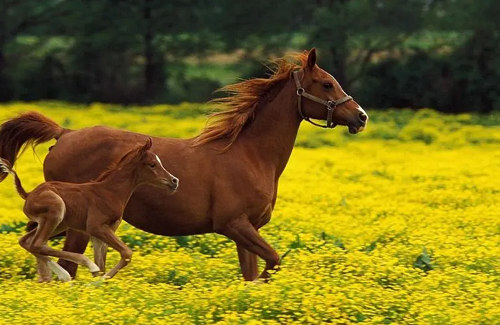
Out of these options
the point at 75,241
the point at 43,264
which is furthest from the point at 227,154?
the point at 43,264

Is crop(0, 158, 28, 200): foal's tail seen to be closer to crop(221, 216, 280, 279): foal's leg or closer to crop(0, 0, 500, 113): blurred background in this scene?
crop(221, 216, 280, 279): foal's leg

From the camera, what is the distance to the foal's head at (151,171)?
990cm

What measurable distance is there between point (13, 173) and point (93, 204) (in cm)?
88

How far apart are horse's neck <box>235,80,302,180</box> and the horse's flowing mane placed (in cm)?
9

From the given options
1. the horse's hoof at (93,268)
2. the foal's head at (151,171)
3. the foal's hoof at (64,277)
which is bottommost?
the foal's hoof at (64,277)

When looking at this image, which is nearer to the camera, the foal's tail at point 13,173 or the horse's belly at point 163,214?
the foal's tail at point 13,173

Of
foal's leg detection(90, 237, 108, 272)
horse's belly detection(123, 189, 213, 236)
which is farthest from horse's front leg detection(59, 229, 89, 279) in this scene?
horse's belly detection(123, 189, 213, 236)

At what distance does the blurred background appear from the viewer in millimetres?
37625

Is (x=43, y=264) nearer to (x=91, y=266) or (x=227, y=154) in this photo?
(x=91, y=266)

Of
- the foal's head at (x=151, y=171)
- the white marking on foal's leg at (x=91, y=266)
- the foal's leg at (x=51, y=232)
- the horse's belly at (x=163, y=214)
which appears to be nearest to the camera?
the foal's leg at (x=51, y=232)

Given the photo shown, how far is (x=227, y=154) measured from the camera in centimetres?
1056

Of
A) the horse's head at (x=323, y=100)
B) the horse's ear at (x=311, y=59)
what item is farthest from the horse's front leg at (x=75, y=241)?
the horse's ear at (x=311, y=59)

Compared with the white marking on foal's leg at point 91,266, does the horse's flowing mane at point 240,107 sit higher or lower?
higher

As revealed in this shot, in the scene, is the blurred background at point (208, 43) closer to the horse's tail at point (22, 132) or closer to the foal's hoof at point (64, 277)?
the horse's tail at point (22, 132)
